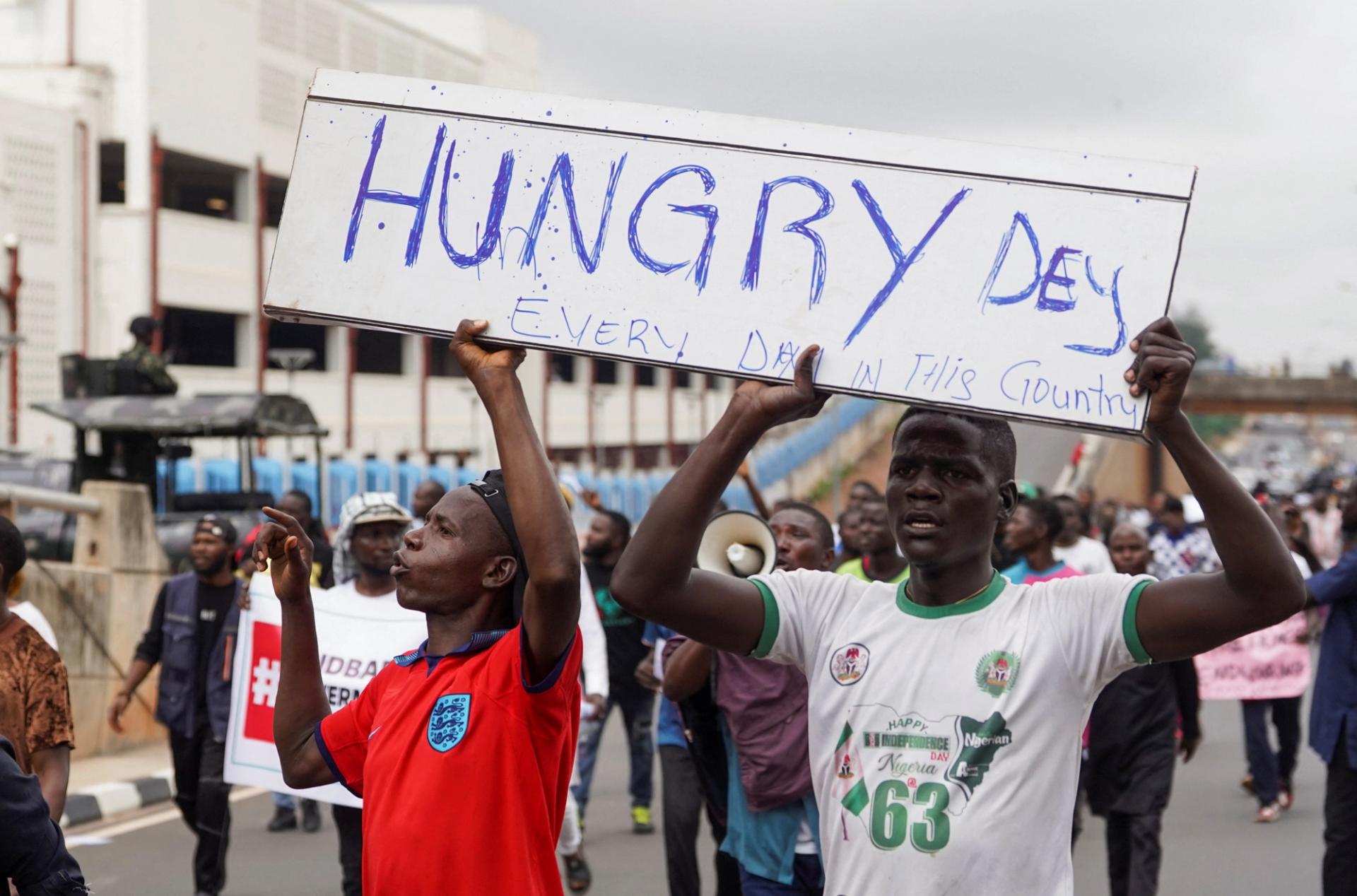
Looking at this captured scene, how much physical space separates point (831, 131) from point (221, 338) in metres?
40.3

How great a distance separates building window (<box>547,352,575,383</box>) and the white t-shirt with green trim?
1806 inches

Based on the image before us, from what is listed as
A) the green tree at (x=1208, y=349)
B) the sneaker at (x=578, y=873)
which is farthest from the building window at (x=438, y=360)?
the green tree at (x=1208, y=349)

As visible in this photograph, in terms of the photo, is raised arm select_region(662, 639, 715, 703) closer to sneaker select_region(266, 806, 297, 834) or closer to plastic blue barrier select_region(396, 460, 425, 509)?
sneaker select_region(266, 806, 297, 834)

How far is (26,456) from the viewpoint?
22.2 metres

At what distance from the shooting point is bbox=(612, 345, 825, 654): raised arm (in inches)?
→ 124

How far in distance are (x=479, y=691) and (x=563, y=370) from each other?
4951cm

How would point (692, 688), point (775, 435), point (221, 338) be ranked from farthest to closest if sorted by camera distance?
point (775, 435) → point (221, 338) → point (692, 688)

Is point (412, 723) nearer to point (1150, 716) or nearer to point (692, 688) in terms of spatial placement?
point (692, 688)

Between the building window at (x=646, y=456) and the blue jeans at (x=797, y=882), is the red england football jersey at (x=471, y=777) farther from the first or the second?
the building window at (x=646, y=456)

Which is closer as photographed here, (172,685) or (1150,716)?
(1150,716)

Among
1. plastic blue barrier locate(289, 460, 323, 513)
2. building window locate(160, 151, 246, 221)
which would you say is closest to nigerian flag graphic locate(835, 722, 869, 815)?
plastic blue barrier locate(289, 460, 323, 513)

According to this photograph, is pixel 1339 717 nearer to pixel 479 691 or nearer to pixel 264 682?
pixel 264 682

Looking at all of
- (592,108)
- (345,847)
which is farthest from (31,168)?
(592,108)

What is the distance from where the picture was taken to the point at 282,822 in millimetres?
10336
